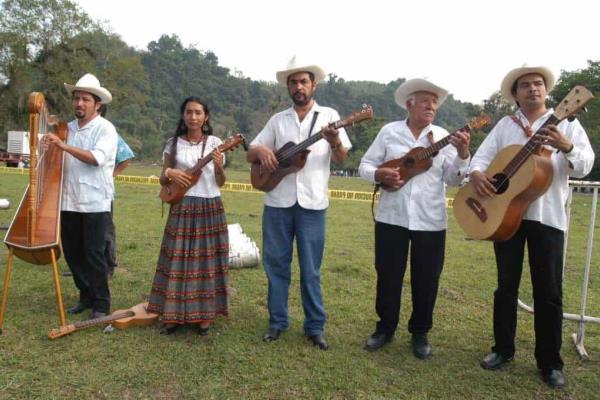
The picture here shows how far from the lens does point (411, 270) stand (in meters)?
4.05

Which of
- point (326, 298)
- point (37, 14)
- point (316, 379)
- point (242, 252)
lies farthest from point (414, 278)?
point (37, 14)

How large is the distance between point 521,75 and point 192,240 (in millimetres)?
2959

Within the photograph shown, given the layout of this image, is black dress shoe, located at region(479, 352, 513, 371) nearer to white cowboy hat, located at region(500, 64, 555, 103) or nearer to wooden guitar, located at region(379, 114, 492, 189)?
wooden guitar, located at region(379, 114, 492, 189)

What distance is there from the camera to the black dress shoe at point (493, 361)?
3750 mm

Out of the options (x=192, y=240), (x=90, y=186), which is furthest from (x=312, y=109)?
(x=90, y=186)

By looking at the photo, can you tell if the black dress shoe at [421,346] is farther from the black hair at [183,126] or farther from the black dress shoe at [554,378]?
the black hair at [183,126]

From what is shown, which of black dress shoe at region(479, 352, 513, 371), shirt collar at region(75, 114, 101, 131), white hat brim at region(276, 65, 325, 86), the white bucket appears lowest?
black dress shoe at region(479, 352, 513, 371)

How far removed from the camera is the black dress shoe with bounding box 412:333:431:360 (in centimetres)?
392

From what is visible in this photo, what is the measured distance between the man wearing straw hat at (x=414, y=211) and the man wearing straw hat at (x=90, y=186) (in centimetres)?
237

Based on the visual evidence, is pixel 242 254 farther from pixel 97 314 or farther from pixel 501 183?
pixel 501 183

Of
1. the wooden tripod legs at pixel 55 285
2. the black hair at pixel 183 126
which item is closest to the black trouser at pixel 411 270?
the black hair at pixel 183 126

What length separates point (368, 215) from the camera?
13.7m

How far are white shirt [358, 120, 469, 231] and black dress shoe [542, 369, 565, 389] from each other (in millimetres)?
1286

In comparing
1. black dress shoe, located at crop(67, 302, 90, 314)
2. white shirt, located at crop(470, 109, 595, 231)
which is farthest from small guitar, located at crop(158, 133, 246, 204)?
white shirt, located at crop(470, 109, 595, 231)
